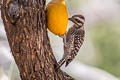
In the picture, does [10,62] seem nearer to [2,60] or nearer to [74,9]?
[2,60]

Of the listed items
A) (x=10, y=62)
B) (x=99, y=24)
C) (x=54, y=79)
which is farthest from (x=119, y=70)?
(x=54, y=79)

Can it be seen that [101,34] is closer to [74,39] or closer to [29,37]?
[74,39]

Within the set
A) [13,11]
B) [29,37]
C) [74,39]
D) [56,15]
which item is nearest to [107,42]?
[74,39]

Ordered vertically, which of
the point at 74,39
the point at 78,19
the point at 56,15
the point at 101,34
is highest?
the point at 56,15

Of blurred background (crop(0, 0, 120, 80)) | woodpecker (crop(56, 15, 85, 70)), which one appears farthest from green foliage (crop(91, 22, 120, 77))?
woodpecker (crop(56, 15, 85, 70))

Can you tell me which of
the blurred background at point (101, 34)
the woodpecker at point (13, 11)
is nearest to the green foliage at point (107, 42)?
the blurred background at point (101, 34)

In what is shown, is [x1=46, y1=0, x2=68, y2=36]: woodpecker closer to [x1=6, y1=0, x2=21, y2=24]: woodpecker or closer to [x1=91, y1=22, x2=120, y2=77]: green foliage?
[x1=6, y1=0, x2=21, y2=24]: woodpecker
